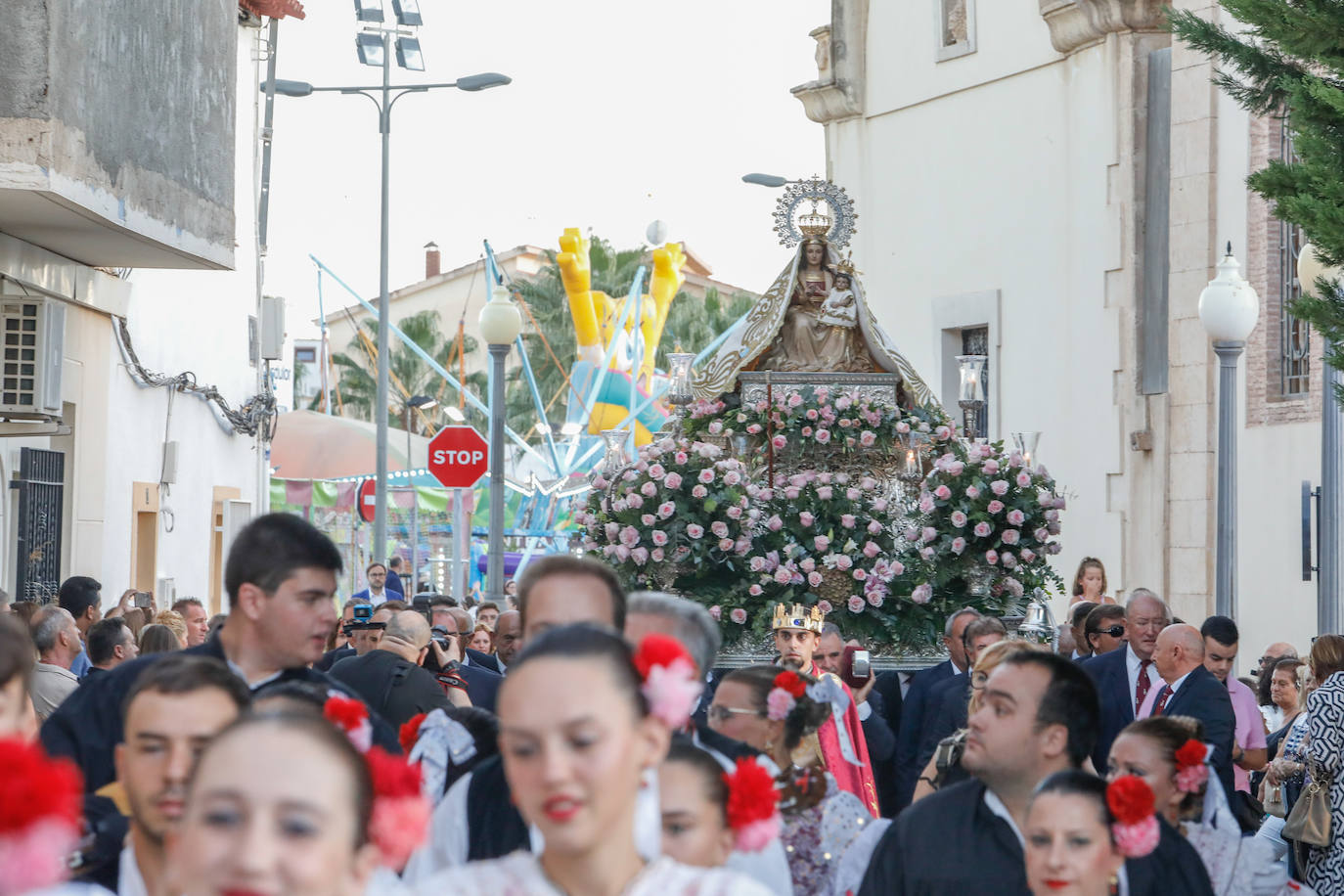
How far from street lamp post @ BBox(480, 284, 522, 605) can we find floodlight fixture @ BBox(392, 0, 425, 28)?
9.43 m

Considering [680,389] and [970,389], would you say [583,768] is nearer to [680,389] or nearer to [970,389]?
[680,389]

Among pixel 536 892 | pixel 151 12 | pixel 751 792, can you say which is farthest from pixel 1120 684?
pixel 151 12

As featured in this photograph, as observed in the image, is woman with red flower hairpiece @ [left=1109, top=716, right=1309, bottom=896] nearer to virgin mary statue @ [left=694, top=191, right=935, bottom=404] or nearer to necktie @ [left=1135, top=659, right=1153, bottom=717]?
necktie @ [left=1135, top=659, right=1153, bottom=717]

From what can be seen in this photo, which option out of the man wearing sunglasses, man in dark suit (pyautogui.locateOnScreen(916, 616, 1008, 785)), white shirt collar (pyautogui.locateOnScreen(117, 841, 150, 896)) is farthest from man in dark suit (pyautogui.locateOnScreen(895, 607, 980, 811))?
white shirt collar (pyautogui.locateOnScreen(117, 841, 150, 896))

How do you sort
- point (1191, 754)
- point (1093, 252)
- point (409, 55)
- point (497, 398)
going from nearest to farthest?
1. point (1191, 754)
2. point (497, 398)
3. point (1093, 252)
4. point (409, 55)

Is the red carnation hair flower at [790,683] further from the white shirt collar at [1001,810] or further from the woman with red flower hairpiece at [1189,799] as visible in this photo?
the white shirt collar at [1001,810]

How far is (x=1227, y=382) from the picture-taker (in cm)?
1290

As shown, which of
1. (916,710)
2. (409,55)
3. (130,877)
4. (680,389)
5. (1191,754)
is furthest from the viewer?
(409,55)

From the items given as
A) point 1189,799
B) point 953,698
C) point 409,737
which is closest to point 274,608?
point 409,737

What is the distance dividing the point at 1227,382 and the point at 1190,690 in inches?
180

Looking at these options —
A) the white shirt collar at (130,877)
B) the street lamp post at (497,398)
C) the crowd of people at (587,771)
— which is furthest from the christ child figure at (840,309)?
the white shirt collar at (130,877)

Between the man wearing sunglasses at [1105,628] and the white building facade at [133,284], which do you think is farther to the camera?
the white building facade at [133,284]

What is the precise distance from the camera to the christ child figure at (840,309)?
46.8 feet

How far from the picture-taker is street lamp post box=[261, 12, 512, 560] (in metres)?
23.6
